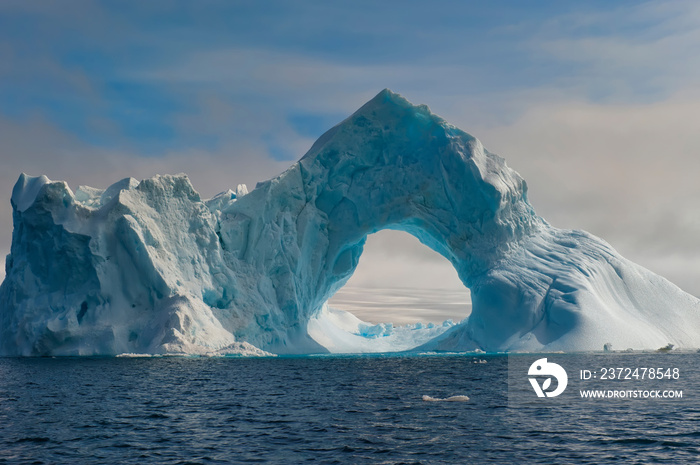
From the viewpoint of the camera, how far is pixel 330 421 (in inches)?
592

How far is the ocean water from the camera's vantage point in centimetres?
1151

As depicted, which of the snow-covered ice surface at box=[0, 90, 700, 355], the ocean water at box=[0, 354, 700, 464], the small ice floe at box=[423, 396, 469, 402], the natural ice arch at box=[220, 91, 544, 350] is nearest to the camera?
the ocean water at box=[0, 354, 700, 464]

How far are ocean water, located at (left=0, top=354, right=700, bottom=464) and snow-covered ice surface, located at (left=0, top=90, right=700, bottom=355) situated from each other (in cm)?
1110

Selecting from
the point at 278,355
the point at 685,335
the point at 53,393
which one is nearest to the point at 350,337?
the point at 278,355

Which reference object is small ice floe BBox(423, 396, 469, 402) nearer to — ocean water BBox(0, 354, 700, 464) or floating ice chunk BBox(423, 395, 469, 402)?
floating ice chunk BBox(423, 395, 469, 402)

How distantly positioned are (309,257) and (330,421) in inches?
1157

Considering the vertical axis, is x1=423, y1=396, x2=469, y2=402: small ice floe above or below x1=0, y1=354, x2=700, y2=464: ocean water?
above

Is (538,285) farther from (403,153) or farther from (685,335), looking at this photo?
(403,153)

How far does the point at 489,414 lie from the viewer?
51.6 feet

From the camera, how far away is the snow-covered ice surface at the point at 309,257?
3591 centimetres

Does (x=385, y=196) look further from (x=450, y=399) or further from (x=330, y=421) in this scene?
(x=330, y=421)

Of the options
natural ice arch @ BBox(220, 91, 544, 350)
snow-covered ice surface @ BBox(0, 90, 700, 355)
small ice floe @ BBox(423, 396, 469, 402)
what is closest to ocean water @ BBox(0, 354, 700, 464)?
small ice floe @ BBox(423, 396, 469, 402)

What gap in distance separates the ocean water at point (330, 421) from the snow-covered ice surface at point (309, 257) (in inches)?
437

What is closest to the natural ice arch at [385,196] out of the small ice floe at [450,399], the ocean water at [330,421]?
the ocean water at [330,421]
